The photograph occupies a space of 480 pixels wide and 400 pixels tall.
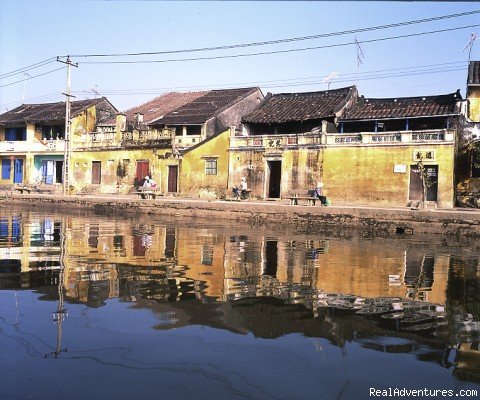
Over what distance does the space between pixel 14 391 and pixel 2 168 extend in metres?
37.9

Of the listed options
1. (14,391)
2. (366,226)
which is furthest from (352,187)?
(14,391)

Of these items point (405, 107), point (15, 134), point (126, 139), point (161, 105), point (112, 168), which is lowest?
point (112, 168)

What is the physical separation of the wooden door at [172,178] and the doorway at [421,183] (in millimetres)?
13403

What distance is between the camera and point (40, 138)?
3462 centimetres

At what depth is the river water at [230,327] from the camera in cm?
287

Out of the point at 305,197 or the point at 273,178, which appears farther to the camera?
the point at 273,178

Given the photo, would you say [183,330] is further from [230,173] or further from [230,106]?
[230,106]

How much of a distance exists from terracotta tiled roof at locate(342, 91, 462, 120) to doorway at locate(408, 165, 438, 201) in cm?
272

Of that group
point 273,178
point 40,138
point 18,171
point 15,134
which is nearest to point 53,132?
point 40,138

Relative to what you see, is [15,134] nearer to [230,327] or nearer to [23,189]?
[23,189]

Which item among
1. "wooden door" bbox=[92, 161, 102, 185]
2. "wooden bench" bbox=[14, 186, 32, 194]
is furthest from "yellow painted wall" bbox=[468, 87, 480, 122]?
"wooden bench" bbox=[14, 186, 32, 194]

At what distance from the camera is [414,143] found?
19938 mm

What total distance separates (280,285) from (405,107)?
19137 millimetres

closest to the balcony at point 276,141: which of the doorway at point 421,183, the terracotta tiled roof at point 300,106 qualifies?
the terracotta tiled roof at point 300,106
